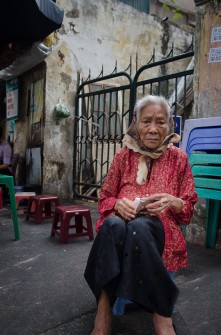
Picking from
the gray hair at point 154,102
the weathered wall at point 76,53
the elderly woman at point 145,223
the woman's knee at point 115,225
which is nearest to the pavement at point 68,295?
the elderly woman at point 145,223

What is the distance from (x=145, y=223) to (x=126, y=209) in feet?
0.48

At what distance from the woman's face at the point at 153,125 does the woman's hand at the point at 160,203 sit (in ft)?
1.23

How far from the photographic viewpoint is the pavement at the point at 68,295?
183 cm

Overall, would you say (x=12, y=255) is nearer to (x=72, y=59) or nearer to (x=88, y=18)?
(x=72, y=59)

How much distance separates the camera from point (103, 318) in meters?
1.65

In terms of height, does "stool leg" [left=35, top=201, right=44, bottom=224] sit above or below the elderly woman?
below

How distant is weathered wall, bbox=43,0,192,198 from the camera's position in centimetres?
630

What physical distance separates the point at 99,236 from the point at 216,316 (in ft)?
2.99

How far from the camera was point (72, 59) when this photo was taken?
21.5 feet

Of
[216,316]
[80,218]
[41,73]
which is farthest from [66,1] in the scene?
[216,316]

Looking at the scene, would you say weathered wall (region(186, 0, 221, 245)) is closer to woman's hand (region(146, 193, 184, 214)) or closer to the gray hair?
the gray hair

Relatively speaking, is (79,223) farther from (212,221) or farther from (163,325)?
(163,325)

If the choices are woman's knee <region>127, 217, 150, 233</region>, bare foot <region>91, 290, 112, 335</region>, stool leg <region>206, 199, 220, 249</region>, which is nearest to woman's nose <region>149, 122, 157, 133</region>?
woman's knee <region>127, 217, 150, 233</region>

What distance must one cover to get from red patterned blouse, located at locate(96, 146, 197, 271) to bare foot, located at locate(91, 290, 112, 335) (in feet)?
1.27
